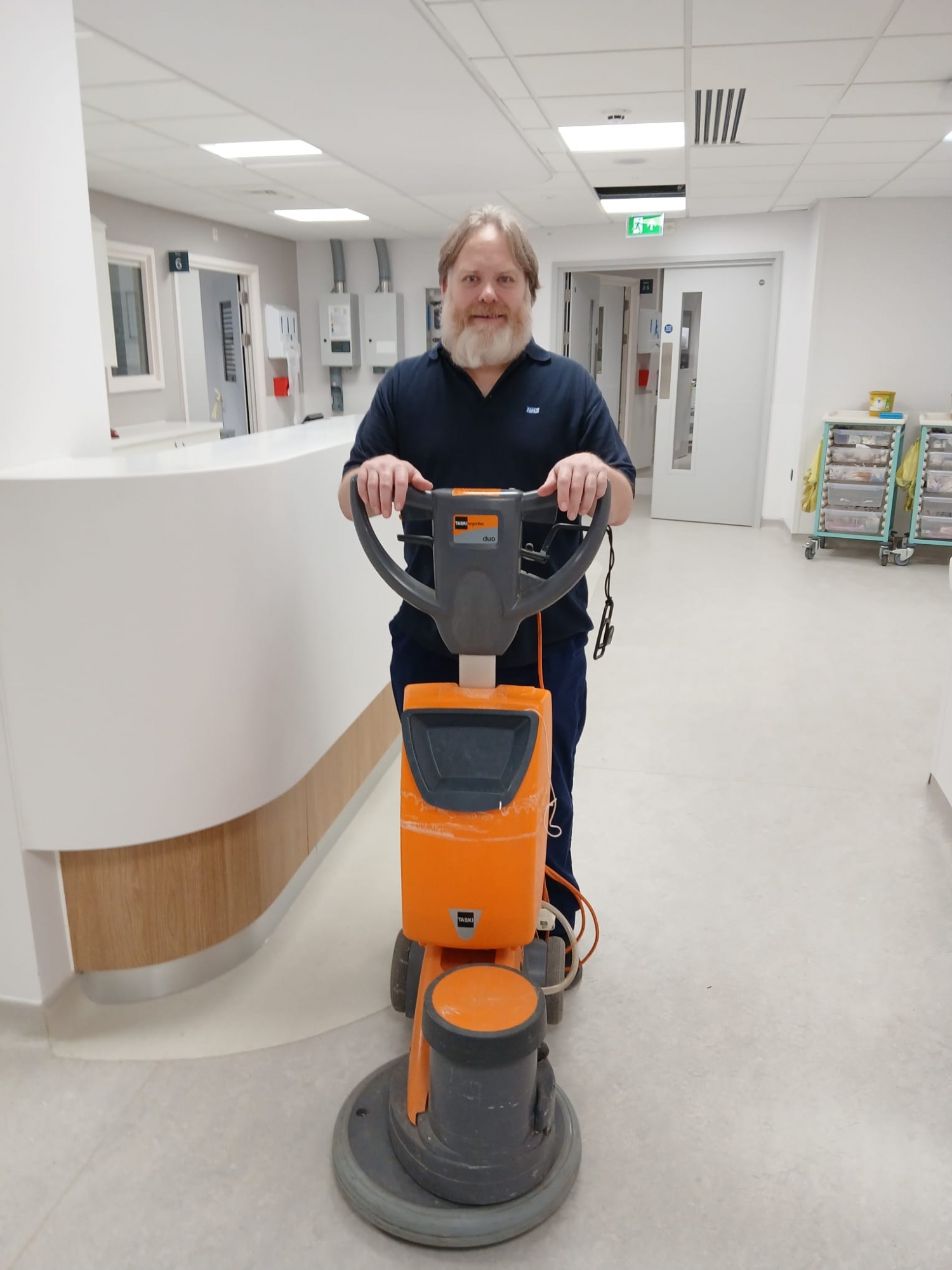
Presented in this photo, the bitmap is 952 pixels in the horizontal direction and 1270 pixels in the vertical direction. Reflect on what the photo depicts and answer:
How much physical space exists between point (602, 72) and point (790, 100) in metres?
0.98

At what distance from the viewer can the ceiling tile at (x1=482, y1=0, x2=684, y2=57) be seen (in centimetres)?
305

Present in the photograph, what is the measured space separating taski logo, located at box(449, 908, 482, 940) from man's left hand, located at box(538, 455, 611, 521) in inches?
26.6

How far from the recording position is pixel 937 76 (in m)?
3.80

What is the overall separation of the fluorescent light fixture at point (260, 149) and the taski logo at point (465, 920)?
462cm

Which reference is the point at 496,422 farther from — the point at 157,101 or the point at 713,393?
the point at 713,393

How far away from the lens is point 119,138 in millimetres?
4727

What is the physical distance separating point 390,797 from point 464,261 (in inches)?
73.9

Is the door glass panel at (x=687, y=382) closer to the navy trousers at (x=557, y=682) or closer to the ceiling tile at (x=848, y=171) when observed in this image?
the ceiling tile at (x=848, y=171)

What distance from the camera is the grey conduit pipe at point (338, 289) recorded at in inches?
354

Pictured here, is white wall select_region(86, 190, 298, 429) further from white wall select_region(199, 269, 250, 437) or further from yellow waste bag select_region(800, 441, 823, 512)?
yellow waste bag select_region(800, 441, 823, 512)

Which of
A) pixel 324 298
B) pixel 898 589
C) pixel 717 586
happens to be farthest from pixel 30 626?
pixel 324 298

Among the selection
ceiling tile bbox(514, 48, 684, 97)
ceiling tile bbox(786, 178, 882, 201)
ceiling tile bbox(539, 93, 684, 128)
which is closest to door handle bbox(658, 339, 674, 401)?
ceiling tile bbox(786, 178, 882, 201)

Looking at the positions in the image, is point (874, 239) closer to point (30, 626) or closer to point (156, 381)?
point (156, 381)

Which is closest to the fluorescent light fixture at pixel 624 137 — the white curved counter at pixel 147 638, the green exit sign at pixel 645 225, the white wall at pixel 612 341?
the green exit sign at pixel 645 225
